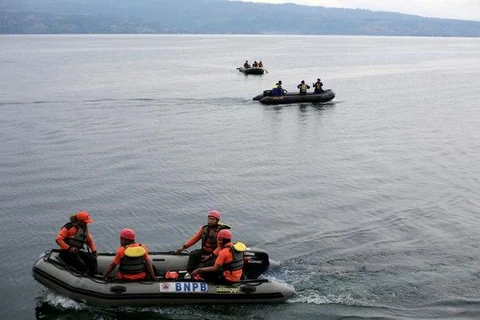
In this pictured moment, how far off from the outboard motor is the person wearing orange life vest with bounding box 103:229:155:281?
8.89 feet

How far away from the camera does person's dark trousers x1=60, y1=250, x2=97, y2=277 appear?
1569cm

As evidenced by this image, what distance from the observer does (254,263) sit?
16297 mm

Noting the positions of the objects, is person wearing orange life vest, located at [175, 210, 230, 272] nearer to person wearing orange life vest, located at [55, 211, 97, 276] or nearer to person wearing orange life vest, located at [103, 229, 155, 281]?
person wearing orange life vest, located at [103, 229, 155, 281]

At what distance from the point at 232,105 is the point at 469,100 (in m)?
22.8

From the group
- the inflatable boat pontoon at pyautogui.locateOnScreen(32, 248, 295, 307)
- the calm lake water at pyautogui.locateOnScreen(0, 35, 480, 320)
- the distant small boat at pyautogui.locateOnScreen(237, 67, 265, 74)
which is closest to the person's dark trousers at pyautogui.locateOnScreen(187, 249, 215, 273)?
the inflatable boat pontoon at pyautogui.locateOnScreen(32, 248, 295, 307)

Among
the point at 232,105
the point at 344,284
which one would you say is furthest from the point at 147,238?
the point at 232,105

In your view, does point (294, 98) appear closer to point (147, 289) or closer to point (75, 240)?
point (75, 240)

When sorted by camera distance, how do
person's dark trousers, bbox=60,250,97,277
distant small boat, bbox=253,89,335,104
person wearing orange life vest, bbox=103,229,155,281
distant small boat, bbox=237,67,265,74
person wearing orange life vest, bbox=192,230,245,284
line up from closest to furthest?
1. person wearing orange life vest, bbox=103,229,155,281
2. person wearing orange life vest, bbox=192,230,245,284
3. person's dark trousers, bbox=60,250,97,277
4. distant small boat, bbox=253,89,335,104
5. distant small boat, bbox=237,67,265,74

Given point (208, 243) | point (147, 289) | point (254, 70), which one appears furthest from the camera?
point (254, 70)

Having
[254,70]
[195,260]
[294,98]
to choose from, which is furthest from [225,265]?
[254,70]

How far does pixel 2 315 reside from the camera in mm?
15039

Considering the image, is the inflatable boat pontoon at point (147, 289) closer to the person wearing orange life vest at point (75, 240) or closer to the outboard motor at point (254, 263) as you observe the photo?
the person wearing orange life vest at point (75, 240)

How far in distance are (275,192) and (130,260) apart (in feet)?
37.1

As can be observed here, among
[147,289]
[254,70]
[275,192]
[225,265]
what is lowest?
[275,192]
